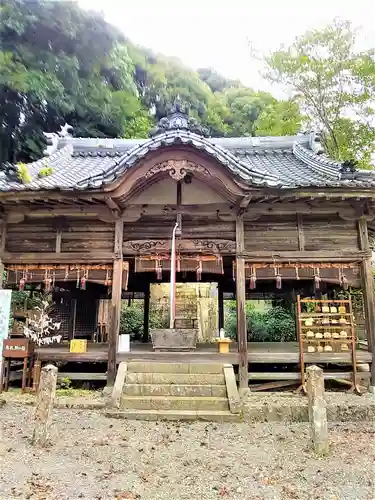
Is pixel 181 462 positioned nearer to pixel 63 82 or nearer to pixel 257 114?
pixel 63 82

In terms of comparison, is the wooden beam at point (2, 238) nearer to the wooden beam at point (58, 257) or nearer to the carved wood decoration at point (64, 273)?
the wooden beam at point (58, 257)

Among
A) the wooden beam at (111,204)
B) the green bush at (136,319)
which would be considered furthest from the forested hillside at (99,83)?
the wooden beam at (111,204)

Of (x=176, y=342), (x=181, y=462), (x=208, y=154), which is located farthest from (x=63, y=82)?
(x=181, y=462)

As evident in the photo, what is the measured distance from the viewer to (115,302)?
8.77m

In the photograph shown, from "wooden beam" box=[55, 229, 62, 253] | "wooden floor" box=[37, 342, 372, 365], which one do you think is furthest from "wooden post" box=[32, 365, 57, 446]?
"wooden beam" box=[55, 229, 62, 253]

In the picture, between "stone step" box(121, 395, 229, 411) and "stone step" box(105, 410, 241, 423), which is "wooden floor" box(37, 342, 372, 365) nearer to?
"stone step" box(121, 395, 229, 411)

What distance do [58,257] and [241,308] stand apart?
4.56 m

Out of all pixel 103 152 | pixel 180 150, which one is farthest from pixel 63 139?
pixel 180 150

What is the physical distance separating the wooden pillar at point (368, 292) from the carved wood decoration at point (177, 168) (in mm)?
3960

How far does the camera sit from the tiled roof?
8180 millimetres

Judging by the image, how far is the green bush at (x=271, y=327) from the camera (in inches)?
786

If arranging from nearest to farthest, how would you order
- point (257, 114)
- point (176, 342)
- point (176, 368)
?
1. point (176, 368)
2. point (176, 342)
3. point (257, 114)

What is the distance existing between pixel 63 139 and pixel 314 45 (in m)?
16.0

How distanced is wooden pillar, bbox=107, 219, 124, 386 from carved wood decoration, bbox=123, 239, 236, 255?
0.76 feet
